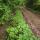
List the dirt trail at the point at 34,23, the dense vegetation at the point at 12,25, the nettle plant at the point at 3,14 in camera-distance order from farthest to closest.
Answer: the dirt trail at the point at 34,23 → the nettle plant at the point at 3,14 → the dense vegetation at the point at 12,25

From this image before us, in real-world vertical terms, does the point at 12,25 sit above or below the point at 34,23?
above

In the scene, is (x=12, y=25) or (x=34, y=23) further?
(x=34, y=23)

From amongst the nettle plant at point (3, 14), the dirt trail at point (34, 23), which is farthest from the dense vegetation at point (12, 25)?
the dirt trail at point (34, 23)

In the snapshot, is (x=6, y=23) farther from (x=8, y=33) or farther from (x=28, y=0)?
(x=28, y=0)

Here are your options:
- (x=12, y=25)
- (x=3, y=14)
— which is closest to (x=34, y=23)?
(x=3, y=14)

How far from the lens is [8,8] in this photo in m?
8.97

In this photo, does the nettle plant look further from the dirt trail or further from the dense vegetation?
the dirt trail

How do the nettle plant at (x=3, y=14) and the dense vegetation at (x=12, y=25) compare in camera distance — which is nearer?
the dense vegetation at (x=12, y=25)

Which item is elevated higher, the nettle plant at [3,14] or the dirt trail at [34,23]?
the nettle plant at [3,14]

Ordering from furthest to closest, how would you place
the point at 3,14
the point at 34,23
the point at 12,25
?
the point at 34,23 < the point at 3,14 < the point at 12,25

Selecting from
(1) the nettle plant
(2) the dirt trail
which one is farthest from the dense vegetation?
(2) the dirt trail

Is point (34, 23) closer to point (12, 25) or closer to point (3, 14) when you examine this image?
point (3, 14)

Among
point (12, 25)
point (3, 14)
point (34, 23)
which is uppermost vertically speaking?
point (3, 14)

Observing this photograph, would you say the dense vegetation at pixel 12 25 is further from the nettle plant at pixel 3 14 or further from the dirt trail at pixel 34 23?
the dirt trail at pixel 34 23
